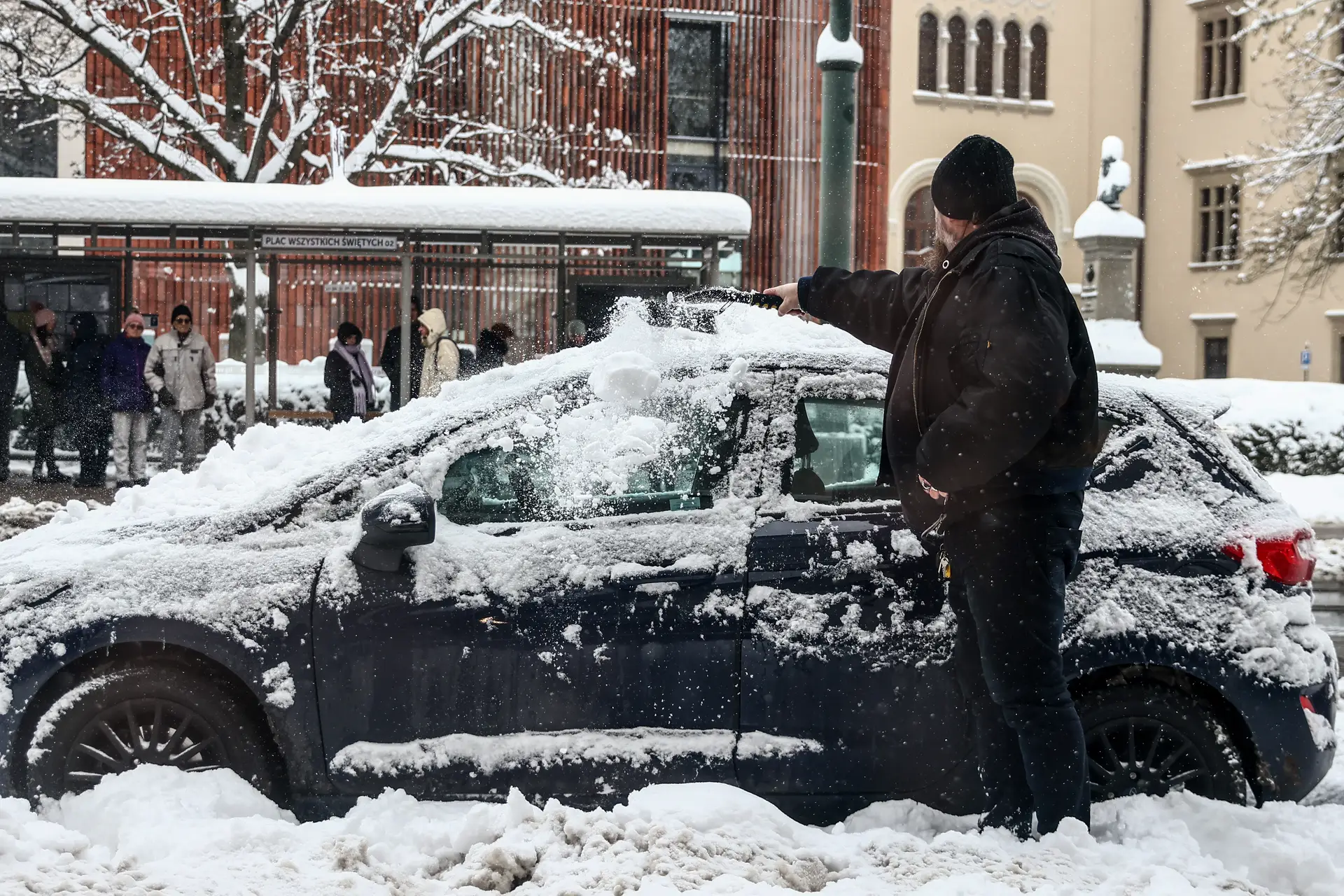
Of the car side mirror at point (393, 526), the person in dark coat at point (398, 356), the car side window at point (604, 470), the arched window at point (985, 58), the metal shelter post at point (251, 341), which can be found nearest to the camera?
the car side mirror at point (393, 526)

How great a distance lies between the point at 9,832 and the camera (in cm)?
346

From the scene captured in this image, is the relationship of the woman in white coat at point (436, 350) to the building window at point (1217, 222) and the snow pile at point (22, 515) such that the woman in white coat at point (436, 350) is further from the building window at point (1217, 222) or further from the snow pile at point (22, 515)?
the building window at point (1217, 222)

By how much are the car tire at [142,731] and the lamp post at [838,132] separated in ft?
17.6

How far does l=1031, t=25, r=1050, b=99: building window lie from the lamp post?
2879cm

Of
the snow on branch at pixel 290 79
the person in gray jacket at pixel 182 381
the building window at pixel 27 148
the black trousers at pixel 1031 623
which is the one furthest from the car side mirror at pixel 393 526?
the building window at pixel 27 148

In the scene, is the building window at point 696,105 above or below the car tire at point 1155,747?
above

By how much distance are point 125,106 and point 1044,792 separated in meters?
23.7

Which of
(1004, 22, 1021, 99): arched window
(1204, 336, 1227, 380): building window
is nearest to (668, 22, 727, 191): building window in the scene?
(1004, 22, 1021, 99): arched window

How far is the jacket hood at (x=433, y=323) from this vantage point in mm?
13984

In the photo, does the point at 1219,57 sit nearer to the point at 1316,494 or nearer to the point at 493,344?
the point at 1316,494

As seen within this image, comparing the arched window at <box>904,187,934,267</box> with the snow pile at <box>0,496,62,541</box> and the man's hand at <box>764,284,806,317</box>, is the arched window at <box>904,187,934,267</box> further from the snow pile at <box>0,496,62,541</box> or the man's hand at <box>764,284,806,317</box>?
the man's hand at <box>764,284,806,317</box>

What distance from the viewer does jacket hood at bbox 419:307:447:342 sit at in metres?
14.0

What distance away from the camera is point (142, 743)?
387 cm

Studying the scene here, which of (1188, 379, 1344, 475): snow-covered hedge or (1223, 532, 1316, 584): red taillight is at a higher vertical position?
(1223, 532, 1316, 584): red taillight
